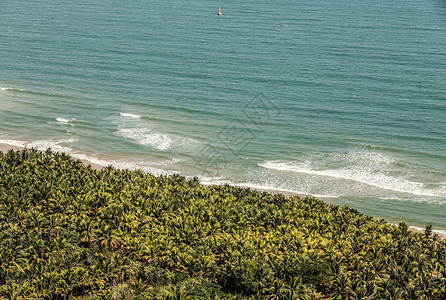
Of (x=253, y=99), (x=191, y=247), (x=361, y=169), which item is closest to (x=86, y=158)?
(x=253, y=99)

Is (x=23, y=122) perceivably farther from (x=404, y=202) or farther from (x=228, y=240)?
(x=404, y=202)

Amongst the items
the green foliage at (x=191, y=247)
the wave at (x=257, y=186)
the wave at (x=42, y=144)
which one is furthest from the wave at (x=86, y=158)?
the green foliage at (x=191, y=247)

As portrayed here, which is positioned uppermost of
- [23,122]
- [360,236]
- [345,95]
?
[345,95]

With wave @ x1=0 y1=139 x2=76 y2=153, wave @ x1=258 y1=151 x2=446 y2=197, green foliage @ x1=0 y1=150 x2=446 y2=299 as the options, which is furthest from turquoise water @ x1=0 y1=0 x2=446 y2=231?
→ green foliage @ x1=0 y1=150 x2=446 y2=299

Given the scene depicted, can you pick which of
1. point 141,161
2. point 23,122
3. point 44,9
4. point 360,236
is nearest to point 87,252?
point 360,236

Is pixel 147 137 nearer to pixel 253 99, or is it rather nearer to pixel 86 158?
pixel 86 158
